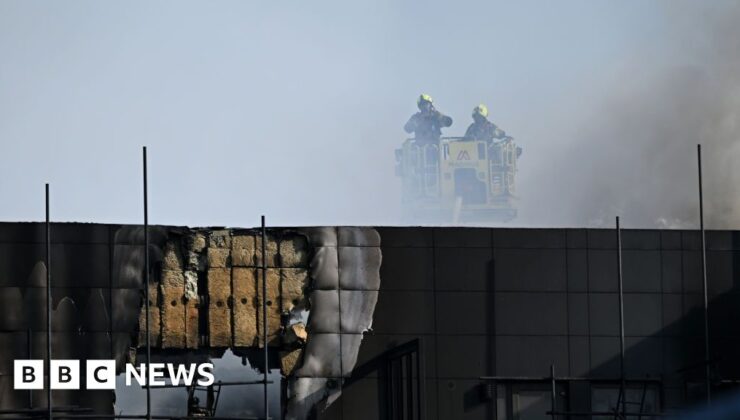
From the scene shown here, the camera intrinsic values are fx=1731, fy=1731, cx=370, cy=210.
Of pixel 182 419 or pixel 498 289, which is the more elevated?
pixel 498 289

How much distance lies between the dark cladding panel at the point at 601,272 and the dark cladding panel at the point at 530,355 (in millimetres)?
1649

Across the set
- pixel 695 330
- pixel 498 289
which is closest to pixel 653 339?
pixel 695 330

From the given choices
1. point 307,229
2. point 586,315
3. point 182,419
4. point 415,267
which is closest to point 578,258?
point 586,315

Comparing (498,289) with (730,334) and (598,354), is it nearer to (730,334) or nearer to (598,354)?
(598,354)

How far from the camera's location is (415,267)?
43250 millimetres

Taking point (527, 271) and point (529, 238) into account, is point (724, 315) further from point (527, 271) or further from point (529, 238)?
point (529, 238)

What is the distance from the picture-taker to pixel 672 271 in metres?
44.3

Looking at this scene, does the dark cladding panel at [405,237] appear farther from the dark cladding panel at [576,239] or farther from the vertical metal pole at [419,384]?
the dark cladding panel at [576,239]

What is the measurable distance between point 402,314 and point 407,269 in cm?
114

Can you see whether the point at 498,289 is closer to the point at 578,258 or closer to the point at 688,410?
the point at 578,258

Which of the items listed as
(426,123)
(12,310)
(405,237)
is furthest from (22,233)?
(426,123)

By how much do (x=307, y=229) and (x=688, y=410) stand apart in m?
10.5

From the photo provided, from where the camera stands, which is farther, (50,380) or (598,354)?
(598,354)

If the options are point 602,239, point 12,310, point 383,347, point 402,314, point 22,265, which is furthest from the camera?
point 602,239
